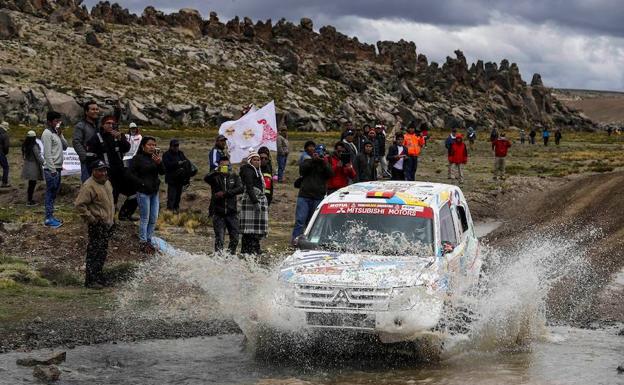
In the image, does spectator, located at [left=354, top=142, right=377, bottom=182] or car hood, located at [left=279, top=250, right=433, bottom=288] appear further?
spectator, located at [left=354, top=142, right=377, bottom=182]

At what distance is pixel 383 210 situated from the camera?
444 inches

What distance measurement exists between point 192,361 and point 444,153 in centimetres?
4368

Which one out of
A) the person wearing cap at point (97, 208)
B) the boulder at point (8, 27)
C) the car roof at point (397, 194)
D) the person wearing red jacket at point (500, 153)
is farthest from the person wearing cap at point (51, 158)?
the boulder at point (8, 27)

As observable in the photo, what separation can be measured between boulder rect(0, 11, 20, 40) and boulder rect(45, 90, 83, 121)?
20068 mm

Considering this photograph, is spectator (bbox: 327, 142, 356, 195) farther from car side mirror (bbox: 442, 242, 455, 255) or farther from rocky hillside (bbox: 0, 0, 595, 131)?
rocky hillside (bbox: 0, 0, 595, 131)

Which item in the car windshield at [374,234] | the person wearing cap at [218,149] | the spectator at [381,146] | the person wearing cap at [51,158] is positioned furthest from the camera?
the spectator at [381,146]

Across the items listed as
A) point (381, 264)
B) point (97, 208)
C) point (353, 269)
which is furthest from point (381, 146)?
point (353, 269)

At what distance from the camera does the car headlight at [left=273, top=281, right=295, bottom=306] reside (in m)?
9.73

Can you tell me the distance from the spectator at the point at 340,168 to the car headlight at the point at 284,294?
7.98m

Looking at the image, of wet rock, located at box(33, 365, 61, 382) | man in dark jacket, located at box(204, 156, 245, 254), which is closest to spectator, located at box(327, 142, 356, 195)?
man in dark jacket, located at box(204, 156, 245, 254)

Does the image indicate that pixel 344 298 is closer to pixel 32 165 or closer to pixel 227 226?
pixel 227 226

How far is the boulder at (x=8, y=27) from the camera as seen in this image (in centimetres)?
8138

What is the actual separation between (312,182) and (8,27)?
71.6 metres

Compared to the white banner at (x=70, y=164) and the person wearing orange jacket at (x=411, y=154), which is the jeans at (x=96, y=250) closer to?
the white banner at (x=70, y=164)
